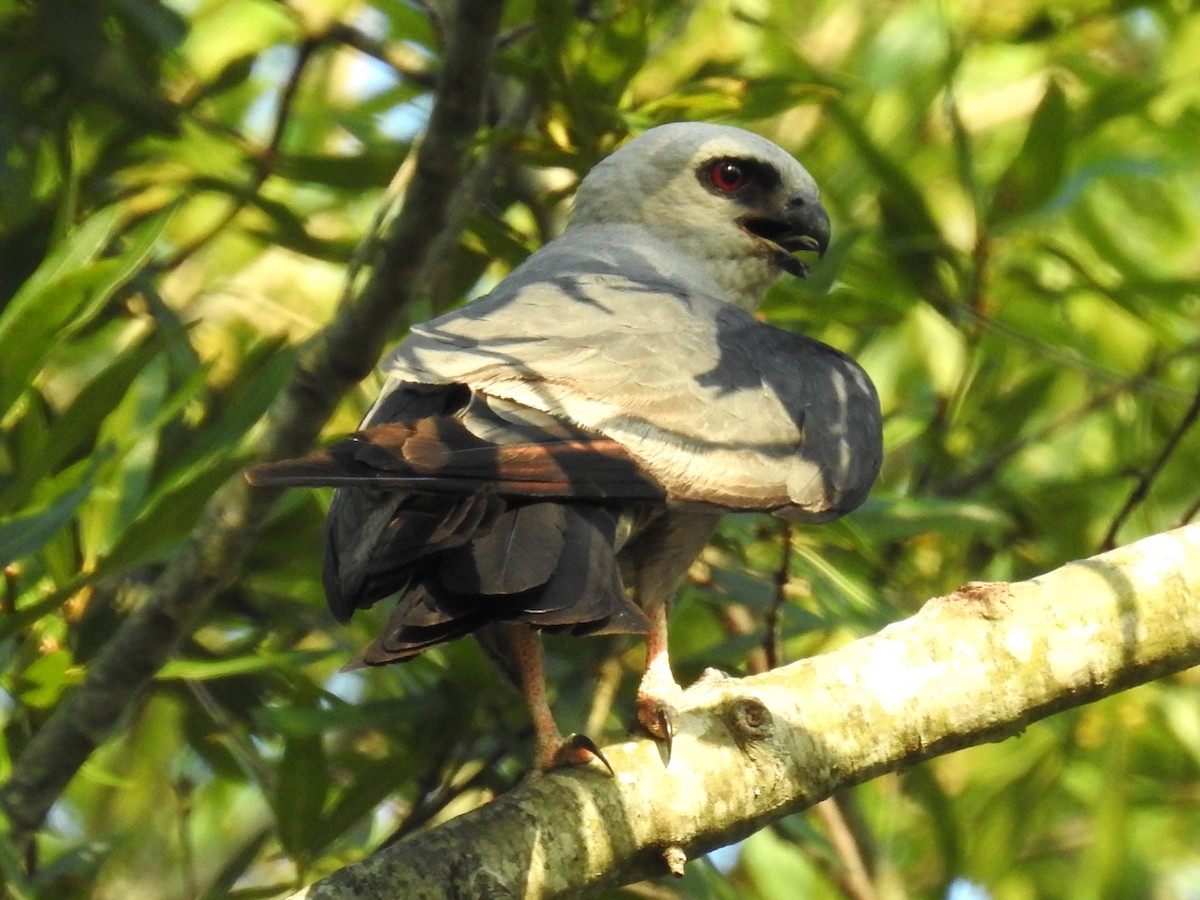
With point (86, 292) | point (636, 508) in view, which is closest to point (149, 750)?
point (86, 292)

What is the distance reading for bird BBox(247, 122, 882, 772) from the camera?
311cm

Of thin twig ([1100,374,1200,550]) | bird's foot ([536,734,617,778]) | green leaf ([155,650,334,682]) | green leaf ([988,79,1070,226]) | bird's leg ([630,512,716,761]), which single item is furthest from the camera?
green leaf ([988,79,1070,226])

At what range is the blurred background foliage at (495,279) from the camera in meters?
4.54

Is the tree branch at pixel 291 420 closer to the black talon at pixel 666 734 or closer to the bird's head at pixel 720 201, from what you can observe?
the bird's head at pixel 720 201

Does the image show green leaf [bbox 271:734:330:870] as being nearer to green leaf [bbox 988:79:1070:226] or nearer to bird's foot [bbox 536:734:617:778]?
bird's foot [bbox 536:734:617:778]

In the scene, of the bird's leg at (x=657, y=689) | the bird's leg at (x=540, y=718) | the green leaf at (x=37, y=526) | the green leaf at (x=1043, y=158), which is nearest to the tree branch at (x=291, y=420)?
the green leaf at (x=37, y=526)

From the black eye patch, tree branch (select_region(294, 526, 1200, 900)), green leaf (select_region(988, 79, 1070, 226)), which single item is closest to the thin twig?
tree branch (select_region(294, 526, 1200, 900))

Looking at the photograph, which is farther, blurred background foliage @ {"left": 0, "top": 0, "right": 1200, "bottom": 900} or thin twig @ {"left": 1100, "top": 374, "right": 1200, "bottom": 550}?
blurred background foliage @ {"left": 0, "top": 0, "right": 1200, "bottom": 900}

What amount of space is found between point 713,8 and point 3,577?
4.36 meters

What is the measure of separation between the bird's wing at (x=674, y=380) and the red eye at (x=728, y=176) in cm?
87

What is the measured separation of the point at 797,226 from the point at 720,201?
0.26 metres

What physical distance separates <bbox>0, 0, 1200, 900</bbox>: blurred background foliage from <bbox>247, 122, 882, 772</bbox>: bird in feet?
1.40

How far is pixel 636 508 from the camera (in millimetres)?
3664

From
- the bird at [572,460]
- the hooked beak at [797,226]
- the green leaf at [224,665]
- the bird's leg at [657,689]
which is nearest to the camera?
the bird at [572,460]
